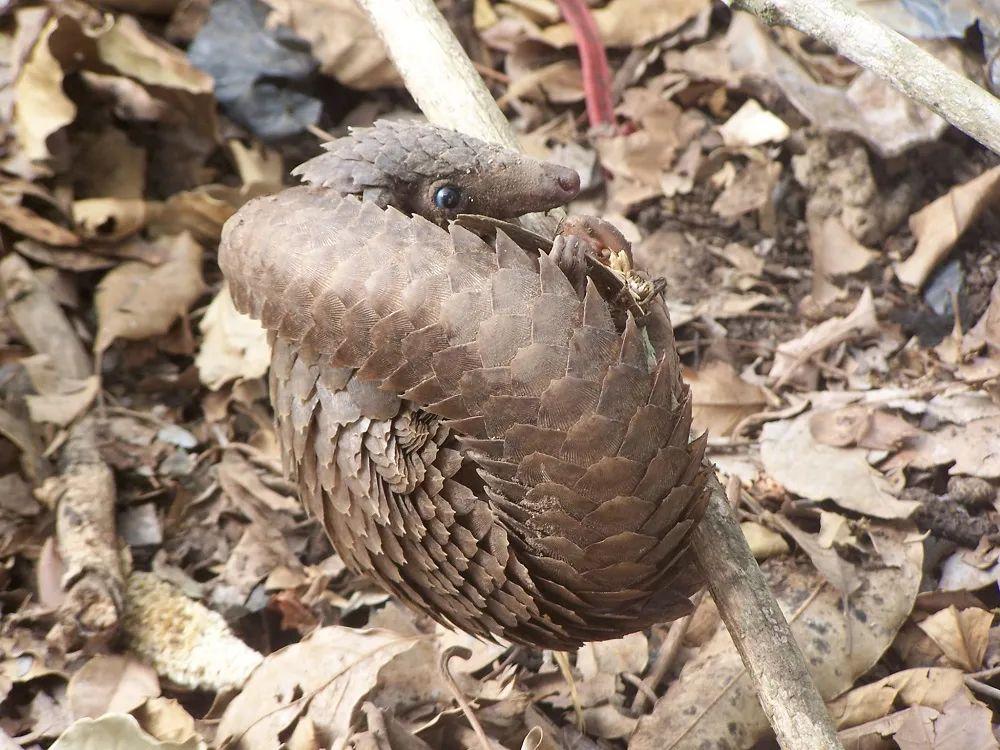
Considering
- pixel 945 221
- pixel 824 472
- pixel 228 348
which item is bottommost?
pixel 228 348

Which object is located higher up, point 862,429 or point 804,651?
point 862,429

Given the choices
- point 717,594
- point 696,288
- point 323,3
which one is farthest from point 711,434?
point 323,3

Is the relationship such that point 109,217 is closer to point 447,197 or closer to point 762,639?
point 447,197

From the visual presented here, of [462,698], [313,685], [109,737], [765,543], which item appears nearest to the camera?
[109,737]

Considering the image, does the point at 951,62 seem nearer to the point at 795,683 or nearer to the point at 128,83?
the point at 795,683

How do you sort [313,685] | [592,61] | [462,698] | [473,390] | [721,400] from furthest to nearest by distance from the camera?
[592,61] → [721,400] → [313,685] → [462,698] → [473,390]

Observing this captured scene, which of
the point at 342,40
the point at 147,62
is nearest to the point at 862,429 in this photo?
the point at 342,40

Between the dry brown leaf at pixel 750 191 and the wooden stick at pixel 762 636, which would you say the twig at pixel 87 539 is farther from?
the dry brown leaf at pixel 750 191

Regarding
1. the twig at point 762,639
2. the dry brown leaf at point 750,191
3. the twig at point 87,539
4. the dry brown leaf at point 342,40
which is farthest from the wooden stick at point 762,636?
the dry brown leaf at point 342,40
